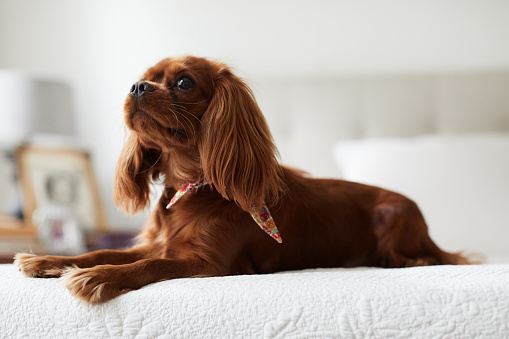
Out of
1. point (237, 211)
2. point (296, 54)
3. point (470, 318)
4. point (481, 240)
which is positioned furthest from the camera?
point (296, 54)

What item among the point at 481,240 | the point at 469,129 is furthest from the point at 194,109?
the point at 469,129

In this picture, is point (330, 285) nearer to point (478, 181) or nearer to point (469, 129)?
point (478, 181)

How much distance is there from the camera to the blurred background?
7.47 feet

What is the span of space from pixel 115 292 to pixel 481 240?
1345 millimetres

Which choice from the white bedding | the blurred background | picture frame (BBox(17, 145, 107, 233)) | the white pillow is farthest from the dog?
picture frame (BBox(17, 145, 107, 233))

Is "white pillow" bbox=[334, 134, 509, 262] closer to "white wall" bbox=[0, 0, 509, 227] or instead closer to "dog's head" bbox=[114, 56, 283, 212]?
"white wall" bbox=[0, 0, 509, 227]

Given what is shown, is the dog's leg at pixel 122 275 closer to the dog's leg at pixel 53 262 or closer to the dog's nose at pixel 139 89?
the dog's leg at pixel 53 262

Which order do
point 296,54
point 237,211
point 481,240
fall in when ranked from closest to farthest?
point 237,211, point 481,240, point 296,54

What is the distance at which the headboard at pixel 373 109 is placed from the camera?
225 cm

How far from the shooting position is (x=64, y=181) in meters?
2.67

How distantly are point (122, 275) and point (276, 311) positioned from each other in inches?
10.3

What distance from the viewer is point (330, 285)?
0.77 meters

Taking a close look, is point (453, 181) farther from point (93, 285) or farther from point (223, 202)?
point (93, 285)

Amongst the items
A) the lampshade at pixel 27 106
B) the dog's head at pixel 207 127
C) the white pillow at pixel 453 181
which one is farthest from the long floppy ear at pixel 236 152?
the lampshade at pixel 27 106
